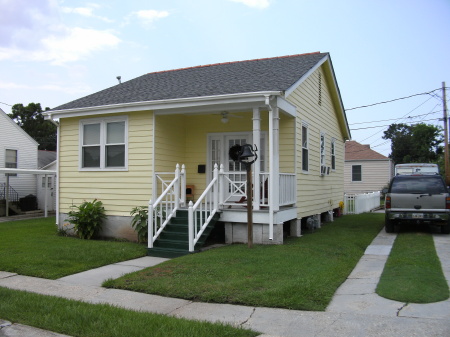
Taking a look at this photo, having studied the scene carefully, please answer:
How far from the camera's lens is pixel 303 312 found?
5.10 metres

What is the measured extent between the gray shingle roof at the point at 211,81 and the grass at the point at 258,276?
3656mm

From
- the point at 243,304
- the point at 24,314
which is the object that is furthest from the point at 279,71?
the point at 24,314

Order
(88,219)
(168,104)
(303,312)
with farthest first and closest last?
(88,219) → (168,104) → (303,312)

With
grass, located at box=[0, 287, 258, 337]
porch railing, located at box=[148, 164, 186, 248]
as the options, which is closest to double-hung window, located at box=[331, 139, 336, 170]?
porch railing, located at box=[148, 164, 186, 248]

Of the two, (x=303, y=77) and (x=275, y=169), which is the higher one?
(x=303, y=77)

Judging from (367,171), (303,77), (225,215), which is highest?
(303,77)

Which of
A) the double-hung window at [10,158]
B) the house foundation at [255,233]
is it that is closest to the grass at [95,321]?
the house foundation at [255,233]

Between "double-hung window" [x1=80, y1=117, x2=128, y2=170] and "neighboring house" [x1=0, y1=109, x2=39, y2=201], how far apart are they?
13.9 metres

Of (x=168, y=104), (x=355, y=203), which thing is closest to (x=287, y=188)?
(x=168, y=104)

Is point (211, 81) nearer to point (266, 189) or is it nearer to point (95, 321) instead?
point (266, 189)

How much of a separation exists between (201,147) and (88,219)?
3827 mm

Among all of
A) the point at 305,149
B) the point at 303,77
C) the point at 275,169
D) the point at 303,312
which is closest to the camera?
the point at 303,312

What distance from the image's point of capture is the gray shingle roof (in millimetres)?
10195

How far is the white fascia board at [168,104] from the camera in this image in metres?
9.35
